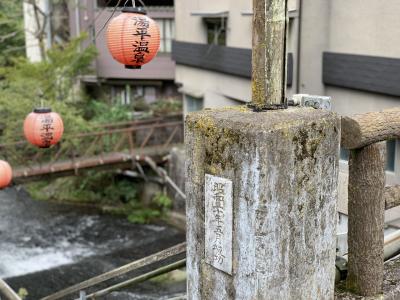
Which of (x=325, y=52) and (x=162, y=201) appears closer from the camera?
(x=325, y=52)

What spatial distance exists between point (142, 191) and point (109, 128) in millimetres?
2653

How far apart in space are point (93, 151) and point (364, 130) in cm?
1439

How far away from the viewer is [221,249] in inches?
95.0

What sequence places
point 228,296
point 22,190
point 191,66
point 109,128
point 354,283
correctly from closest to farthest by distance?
1. point 228,296
2. point 354,283
3. point 191,66
4. point 109,128
5. point 22,190

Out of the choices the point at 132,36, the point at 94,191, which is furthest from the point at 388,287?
the point at 94,191

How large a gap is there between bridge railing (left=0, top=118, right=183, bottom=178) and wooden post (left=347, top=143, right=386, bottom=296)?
12.4 meters

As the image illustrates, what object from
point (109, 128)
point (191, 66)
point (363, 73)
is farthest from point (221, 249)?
point (109, 128)

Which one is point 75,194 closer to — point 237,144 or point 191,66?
point 191,66

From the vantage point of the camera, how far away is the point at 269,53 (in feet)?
8.63

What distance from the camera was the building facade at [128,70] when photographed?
21.4 meters

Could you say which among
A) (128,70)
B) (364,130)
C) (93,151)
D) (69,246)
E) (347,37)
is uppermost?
(347,37)

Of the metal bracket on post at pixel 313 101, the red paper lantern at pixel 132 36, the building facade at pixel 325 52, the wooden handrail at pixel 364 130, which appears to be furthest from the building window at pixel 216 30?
the wooden handrail at pixel 364 130

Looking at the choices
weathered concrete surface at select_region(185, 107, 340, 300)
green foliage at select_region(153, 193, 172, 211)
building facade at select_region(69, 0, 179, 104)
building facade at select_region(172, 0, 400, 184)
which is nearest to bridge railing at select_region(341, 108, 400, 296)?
weathered concrete surface at select_region(185, 107, 340, 300)

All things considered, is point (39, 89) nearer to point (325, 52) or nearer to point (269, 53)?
point (325, 52)
